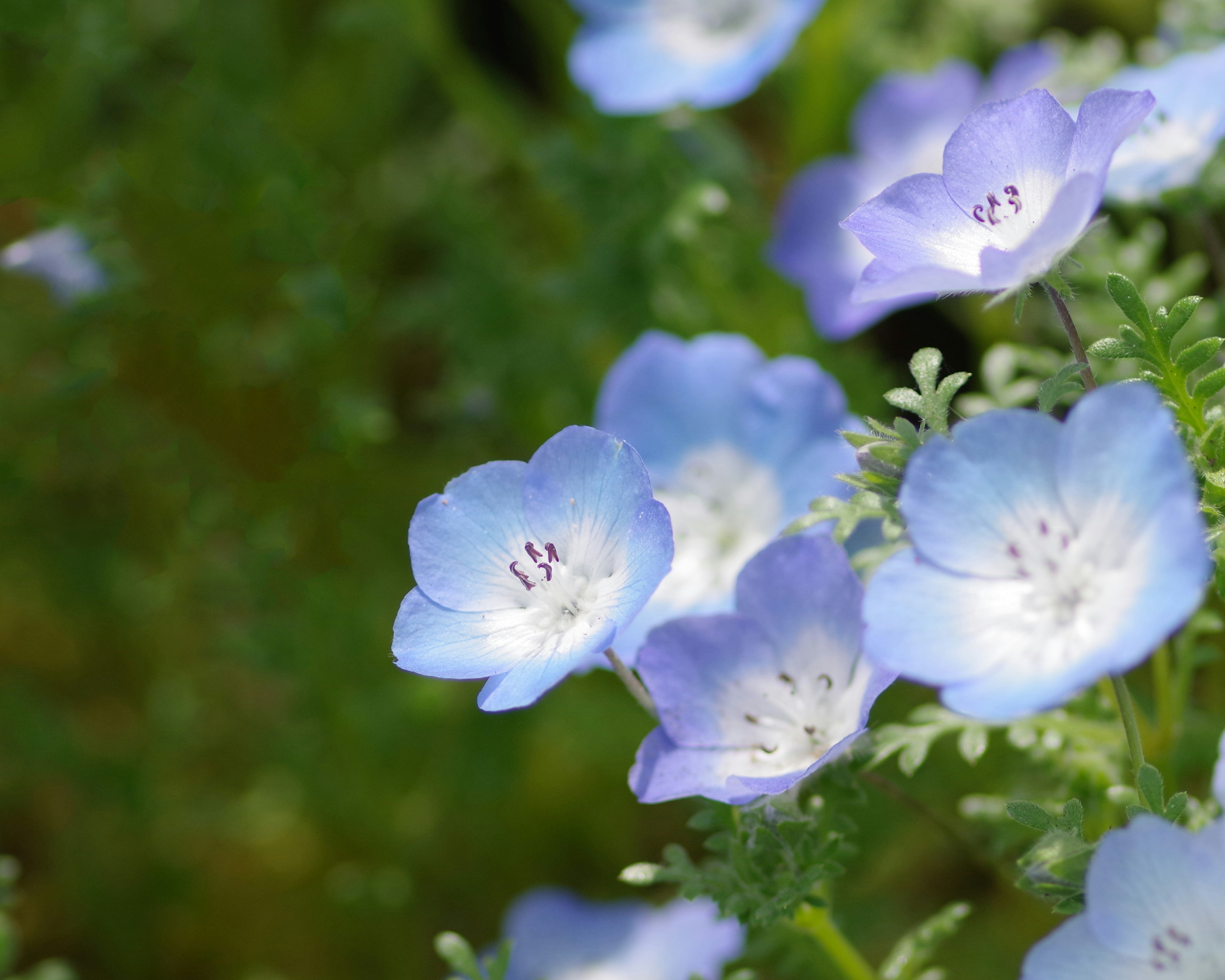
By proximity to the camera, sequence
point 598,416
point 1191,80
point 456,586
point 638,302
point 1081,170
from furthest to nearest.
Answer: point 638,302, point 598,416, point 1191,80, point 456,586, point 1081,170

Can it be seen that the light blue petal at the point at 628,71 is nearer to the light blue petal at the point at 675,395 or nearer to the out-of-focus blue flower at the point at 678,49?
the out-of-focus blue flower at the point at 678,49

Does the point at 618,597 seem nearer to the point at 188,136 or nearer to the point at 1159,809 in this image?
the point at 1159,809

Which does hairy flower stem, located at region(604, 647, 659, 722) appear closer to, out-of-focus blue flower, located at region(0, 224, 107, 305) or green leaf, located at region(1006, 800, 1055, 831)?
Answer: green leaf, located at region(1006, 800, 1055, 831)

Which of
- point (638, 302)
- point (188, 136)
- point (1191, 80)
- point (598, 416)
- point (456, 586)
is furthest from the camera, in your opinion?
point (188, 136)

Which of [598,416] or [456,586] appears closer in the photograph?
[456,586]

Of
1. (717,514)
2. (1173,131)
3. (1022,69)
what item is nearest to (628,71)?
(1022,69)

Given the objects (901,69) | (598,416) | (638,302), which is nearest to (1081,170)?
(598,416)
